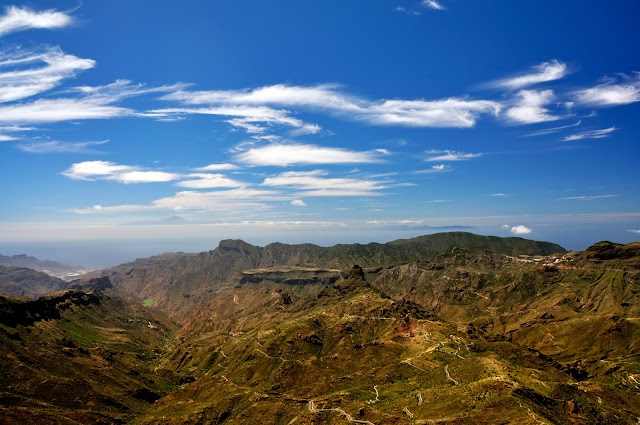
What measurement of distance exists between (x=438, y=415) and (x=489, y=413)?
63.3ft

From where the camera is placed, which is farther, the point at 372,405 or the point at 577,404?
the point at 372,405

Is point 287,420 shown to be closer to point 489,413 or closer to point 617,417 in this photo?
point 489,413

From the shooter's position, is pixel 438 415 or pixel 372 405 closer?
pixel 438 415

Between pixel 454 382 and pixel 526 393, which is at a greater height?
pixel 526 393

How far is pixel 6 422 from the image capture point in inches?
7672

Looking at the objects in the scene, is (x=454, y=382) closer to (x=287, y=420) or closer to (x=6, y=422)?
(x=287, y=420)

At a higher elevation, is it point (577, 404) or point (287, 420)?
point (577, 404)

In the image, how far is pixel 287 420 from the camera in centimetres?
19125

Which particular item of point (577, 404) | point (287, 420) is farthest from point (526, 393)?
point (287, 420)

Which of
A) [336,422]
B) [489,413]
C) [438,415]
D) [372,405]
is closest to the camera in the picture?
→ [489,413]

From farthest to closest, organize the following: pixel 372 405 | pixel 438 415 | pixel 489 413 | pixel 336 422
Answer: pixel 372 405, pixel 336 422, pixel 438 415, pixel 489 413

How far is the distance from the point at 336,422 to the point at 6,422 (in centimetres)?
16293

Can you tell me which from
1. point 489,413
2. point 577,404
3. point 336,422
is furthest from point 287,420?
point 577,404

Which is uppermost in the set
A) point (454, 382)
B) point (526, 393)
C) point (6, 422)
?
point (526, 393)
